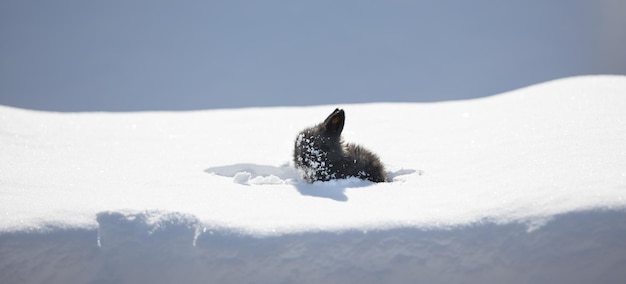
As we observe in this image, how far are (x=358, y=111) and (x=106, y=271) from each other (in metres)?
6.09

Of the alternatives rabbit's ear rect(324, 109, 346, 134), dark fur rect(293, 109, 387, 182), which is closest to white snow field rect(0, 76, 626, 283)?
dark fur rect(293, 109, 387, 182)

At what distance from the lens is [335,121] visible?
14.0 ft

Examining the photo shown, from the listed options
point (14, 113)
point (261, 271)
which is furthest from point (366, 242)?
point (14, 113)

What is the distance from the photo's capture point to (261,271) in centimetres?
279

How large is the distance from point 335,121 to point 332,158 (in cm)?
30

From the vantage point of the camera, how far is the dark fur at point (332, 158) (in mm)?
4234

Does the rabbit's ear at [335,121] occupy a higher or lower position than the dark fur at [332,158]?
higher

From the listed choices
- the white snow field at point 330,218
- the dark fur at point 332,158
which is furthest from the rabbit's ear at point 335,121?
the white snow field at point 330,218

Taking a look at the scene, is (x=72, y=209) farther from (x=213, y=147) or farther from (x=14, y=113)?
(x=14, y=113)

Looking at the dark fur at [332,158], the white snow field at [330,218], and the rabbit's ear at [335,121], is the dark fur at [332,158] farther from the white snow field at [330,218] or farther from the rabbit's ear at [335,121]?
the white snow field at [330,218]

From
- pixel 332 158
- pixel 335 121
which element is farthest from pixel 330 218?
pixel 335 121

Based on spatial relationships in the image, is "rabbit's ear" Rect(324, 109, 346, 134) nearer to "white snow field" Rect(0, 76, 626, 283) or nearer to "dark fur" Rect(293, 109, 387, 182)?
"dark fur" Rect(293, 109, 387, 182)

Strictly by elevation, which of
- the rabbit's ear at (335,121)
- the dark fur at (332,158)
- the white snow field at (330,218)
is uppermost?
the rabbit's ear at (335,121)

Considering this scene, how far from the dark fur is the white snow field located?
15 centimetres
